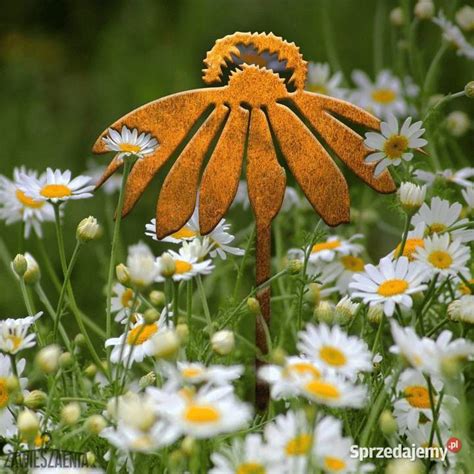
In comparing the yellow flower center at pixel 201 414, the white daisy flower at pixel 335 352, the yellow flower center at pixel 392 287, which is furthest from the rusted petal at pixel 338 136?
the yellow flower center at pixel 201 414

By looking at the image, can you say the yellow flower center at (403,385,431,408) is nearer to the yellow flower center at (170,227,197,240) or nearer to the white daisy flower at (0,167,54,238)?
the yellow flower center at (170,227,197,240)

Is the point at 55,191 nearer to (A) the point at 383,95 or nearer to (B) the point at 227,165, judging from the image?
(B) the point at 227,165

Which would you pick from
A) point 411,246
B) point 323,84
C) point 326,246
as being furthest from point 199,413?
point 323,84

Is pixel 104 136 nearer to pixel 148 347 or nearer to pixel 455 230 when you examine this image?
pixel 148 347

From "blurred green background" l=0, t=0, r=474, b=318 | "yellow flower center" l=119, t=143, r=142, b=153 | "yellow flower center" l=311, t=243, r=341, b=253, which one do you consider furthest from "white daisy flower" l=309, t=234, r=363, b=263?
"blurred green background" l=0, t=0, r=474, b=318

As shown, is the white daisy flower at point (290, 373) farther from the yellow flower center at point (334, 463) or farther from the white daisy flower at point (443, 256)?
the white daisy flower at point (443, 256)

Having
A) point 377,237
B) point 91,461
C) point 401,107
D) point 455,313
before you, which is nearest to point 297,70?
point 455,313

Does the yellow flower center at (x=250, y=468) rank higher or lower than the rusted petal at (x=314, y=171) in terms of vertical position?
lower
